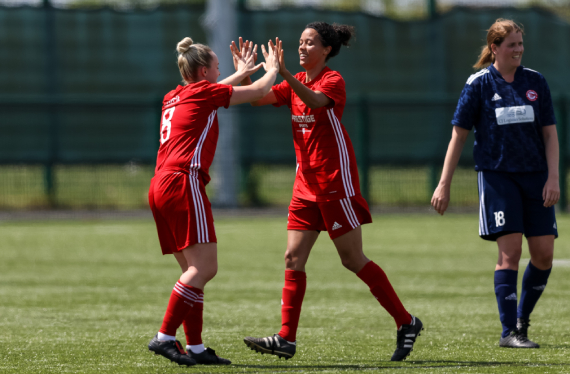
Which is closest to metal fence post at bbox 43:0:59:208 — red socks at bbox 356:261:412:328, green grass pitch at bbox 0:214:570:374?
green grass pitch at bbox 0:214:570:374

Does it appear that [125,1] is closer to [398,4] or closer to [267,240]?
[398,4]

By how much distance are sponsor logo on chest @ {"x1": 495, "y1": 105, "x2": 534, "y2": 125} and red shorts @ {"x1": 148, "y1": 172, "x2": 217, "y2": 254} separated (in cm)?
189

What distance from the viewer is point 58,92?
739 inches

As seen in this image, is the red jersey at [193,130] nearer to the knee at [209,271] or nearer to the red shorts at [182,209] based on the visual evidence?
the red shorts at [182,209]

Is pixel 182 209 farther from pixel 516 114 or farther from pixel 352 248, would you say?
pixel 516 114

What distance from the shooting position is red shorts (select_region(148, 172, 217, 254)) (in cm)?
464

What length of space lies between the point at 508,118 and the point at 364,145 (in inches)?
460

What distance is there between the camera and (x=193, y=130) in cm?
477

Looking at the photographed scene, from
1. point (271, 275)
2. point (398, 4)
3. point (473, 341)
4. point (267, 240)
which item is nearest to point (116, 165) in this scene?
point (267, 240)

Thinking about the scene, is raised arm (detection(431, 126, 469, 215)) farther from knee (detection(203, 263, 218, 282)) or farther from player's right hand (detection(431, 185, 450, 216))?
knee (detection(203, 263, 218, 282))

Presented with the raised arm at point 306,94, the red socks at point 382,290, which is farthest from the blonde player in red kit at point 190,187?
the red socks at point 382,290

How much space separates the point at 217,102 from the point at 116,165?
13.1 meters

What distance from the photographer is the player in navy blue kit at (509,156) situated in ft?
17.1

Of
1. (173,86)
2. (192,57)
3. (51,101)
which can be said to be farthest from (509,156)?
(173,86)
